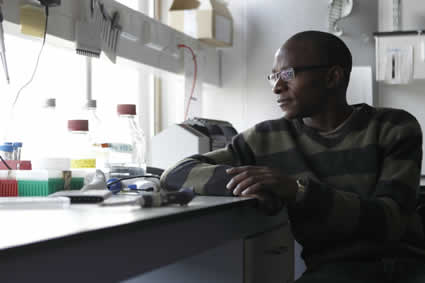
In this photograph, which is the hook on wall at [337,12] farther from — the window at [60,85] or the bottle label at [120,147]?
the bottle label at [120,147]

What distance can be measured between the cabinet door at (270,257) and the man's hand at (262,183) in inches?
5.5

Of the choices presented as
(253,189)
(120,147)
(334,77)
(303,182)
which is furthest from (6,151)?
(334,77)

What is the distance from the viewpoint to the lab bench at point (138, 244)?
649 mm

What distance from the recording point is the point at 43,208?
1.06 m

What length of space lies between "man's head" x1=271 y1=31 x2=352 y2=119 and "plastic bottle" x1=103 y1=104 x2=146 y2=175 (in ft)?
1.93

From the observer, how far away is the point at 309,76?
1640mm

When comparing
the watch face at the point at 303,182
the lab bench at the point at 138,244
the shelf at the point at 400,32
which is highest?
the shelf at the point at 400,32

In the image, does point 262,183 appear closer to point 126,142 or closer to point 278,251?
point 278,251

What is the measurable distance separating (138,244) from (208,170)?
23.7 inches

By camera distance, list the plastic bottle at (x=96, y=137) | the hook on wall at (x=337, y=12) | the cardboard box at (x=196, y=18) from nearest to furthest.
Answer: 1. the plastic bottle at (x=96, y=137)
2. the cardboard box at (x=196, y=18)
3. the hook on wall at (x=337, y=12)

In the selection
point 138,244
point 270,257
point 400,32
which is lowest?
point 270,257

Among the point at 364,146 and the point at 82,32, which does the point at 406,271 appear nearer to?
the point at 364,146

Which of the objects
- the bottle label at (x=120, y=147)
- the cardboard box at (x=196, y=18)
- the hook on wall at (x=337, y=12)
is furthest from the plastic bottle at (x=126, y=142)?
the hook on wall at (x=337, y=12)

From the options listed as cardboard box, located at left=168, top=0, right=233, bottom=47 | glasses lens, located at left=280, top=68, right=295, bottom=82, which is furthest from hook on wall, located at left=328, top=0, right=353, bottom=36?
glasses lens, located at left=280, top=68, right=295, bottom=82
